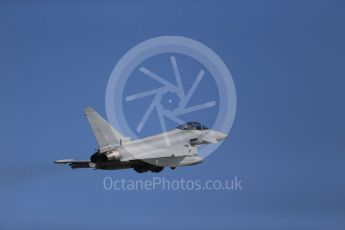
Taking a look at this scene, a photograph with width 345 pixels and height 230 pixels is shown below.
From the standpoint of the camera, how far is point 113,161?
2312 inches

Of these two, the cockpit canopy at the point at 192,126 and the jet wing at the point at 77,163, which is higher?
the cockpit canopy at the point at 192,126

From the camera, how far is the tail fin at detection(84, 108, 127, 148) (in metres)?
59.2

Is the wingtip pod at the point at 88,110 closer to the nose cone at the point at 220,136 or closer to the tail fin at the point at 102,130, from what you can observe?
the tail fin at the point at 102,130

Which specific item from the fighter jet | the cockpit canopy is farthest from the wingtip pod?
the cockpit canopy

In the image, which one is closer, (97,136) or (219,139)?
(97,136)

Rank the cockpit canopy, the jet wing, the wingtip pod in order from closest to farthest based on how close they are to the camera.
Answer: the wingtip pod → the jet wing → the cockpit canopy

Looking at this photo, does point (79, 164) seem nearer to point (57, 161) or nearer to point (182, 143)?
point (57, 161)

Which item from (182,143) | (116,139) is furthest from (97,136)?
(182,143)

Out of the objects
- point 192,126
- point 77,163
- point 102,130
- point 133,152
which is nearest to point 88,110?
point 102,130

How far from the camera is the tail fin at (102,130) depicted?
2329 inches

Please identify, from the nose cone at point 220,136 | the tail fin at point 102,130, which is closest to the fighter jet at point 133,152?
the tail fin at point 102,130

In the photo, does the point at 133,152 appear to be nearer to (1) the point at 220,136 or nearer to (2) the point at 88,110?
(2) the point at 88,110

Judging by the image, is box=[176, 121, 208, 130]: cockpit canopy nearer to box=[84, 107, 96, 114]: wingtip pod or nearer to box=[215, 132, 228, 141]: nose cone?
box=[215, 132, 228, 141]: nose cone

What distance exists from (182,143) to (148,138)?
3.12 metres
